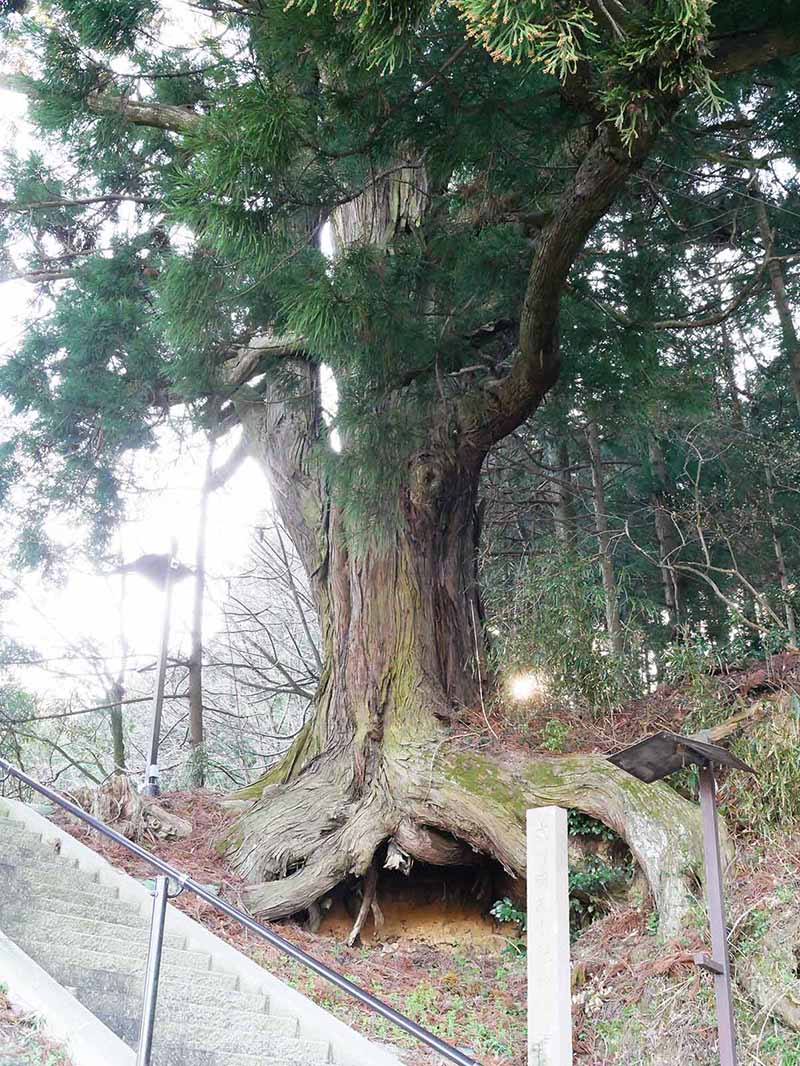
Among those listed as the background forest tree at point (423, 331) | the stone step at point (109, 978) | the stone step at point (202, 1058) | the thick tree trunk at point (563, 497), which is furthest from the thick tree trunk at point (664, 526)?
the stone step at point (202, 1058)

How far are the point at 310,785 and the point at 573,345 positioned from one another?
11.5 ft

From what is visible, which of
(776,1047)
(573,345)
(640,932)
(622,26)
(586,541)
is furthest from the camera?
(586,541)

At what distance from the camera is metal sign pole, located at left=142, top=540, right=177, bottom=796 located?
7.26m

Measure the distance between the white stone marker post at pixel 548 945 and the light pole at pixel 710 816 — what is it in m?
0.57

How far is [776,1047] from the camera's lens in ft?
11.6

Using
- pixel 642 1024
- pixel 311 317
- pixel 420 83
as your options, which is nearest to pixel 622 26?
pixel 420 83

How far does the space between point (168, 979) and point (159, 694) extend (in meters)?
3.84

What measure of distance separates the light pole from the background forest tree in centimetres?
92

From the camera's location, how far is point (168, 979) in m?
4.12

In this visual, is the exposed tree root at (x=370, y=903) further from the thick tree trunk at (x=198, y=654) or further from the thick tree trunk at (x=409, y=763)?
the thick tree trunk at (x=198, y=654)

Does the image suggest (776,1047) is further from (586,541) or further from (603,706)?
(586,541)

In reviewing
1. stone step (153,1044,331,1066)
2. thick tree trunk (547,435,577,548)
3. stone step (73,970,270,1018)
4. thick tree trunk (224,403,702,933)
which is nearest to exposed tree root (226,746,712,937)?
thick tree trunk (224,403,702,933)

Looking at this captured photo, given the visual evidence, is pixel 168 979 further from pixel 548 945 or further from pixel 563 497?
pixel 563 497

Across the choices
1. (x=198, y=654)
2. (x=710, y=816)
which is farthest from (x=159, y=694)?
(x=710, y=816)
